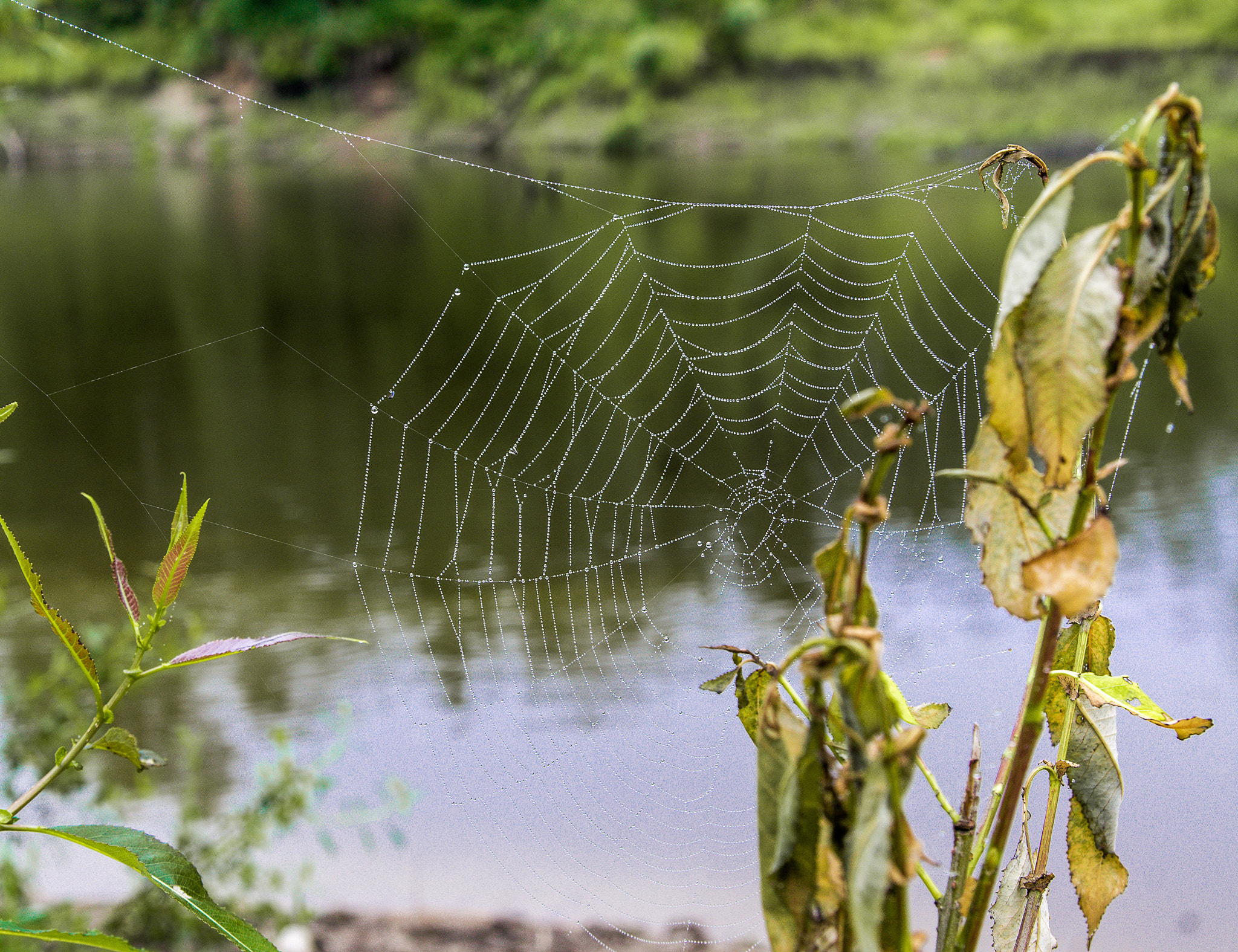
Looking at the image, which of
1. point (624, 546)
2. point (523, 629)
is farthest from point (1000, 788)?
point (624, 546)

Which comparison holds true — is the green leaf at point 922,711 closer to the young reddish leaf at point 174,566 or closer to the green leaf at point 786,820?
the green leaf at point 786,820

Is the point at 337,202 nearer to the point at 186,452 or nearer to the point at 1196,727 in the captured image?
the point at 186,452

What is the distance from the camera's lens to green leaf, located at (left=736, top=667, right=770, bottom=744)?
1.74 feet

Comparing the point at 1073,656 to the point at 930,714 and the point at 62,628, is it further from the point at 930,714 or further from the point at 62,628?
the point at 62,628

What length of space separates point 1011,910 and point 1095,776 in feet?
0.33

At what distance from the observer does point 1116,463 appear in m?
0.39

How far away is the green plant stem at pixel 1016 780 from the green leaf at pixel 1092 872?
14 centimetres

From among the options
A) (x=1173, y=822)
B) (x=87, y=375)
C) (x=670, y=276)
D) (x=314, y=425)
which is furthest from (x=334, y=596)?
(x=670, y=276)

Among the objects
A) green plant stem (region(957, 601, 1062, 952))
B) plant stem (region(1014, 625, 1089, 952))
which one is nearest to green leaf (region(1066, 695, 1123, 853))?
plant stem (region(1014, 625, 1089, 952))

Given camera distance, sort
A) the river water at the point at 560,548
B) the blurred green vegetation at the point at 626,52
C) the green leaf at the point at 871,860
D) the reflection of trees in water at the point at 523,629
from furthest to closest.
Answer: the blurred green vegetation at the point at 626,52, the reflection of trees in water at the point at 523,629, the river water at the point at 560,548, the green leaf at the point at 871,860

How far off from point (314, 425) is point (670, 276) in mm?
3703

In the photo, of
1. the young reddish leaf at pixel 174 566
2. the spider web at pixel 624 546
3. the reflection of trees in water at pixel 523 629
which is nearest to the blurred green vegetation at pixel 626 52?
the spider web at pixel 624 546

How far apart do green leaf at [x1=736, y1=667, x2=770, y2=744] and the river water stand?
0.41 meters

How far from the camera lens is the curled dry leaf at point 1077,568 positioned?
1.10ft
